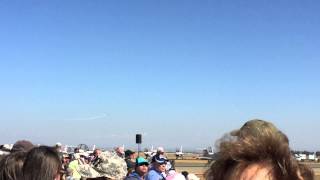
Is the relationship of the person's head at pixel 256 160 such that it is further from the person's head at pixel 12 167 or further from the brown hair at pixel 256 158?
the person's head at pixel 12 167

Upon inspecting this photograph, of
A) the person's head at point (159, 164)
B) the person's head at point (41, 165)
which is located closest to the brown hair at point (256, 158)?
the person's head at point (41, 165)

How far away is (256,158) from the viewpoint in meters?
1.54

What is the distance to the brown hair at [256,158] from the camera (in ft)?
4.99

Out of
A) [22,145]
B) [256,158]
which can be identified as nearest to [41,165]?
[22,145]

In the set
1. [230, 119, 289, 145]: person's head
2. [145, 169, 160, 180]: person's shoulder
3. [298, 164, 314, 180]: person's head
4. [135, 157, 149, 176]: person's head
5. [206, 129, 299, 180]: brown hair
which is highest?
[230, 119, 289, 145]: person's head

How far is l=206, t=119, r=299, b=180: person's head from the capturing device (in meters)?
1.51

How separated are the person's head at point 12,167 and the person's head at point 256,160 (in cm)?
251

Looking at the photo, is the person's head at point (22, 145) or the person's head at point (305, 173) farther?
the person's head at point (22, 145)

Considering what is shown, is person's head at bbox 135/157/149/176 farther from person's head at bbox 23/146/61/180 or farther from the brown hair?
the brown hair

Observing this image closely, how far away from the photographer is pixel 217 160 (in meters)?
1.64

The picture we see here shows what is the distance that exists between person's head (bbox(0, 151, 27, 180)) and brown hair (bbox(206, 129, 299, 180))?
252cm

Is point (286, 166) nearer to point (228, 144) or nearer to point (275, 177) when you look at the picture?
point (275, 177)

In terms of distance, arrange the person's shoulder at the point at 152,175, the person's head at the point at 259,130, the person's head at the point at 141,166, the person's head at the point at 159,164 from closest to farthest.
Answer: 1. the person's head at the point at 259,130
2. the person's head at the point at 141,166
3. the person's shoulder at the point at 152,175
4. the person's head at the point at 159,164

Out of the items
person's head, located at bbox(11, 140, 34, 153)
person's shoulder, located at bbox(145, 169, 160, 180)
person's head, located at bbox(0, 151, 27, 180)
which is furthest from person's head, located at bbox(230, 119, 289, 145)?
person's shoulder, located at bbox(145, 169, 160, 180)
